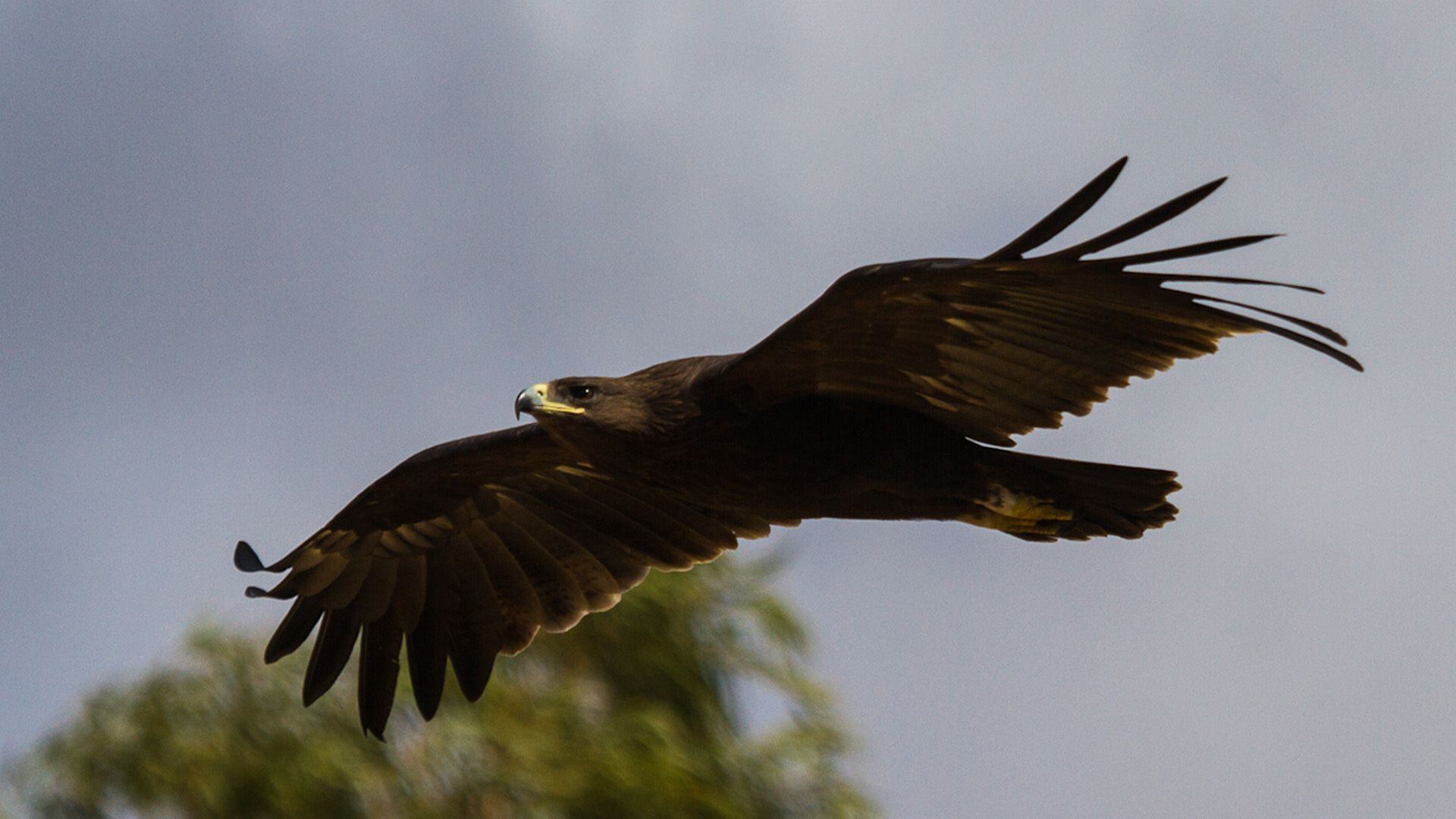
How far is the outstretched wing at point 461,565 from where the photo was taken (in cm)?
923

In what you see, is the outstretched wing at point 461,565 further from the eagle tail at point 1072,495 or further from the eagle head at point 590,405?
the eagle tail at point 1072,495

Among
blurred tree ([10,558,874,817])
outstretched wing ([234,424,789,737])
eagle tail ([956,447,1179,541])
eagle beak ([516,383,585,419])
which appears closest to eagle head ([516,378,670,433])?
eagle beak ([516,383,585,419])

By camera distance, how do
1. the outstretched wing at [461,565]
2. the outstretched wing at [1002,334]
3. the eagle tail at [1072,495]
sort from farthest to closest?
the outstretched wing at [461,565] < the eagle tail at [1072,495] < the outstretched wing at [1002,334]

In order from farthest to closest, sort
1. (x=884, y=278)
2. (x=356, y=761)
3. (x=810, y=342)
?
(x=356, y=761), (x=810, y=342), (x=884, y=278)

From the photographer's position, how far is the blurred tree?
11.8 meters

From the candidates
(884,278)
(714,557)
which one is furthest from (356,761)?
(884,278)

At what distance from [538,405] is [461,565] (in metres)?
2.16

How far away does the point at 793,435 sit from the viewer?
25.1 ft

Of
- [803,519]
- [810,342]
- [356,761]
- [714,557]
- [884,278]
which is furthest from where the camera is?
[356,761]

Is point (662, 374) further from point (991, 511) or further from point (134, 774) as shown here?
point (134, 774)

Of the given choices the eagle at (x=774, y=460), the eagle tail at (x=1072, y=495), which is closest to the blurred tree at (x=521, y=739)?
the eagle at (x=774, y=460)

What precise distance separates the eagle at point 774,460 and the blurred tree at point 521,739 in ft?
7.52

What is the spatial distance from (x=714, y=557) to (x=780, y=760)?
11.3 ft

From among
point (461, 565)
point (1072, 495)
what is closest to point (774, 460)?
point (1072, 495)
